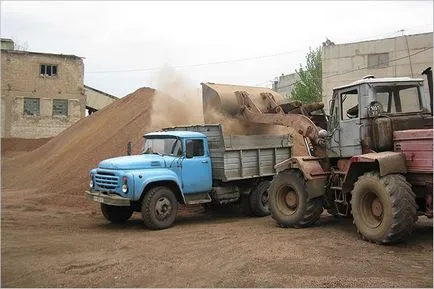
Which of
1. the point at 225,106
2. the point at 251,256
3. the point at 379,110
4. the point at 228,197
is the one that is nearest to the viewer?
the point at 251,256

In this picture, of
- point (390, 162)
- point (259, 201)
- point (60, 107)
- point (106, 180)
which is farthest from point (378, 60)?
point (60, 107)

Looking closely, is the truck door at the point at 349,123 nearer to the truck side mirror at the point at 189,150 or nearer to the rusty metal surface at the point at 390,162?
the rusty metal surface at the point at 390,162

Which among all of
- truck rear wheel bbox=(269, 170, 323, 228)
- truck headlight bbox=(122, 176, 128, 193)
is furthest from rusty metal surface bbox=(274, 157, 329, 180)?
truck headlight bbox=(122, 176, 128, 193)

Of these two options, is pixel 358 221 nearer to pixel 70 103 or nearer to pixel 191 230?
pixel 191 230

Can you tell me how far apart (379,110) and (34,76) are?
33865 mm

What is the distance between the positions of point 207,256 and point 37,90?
33.7 metres

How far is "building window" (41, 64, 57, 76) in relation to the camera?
37419mm

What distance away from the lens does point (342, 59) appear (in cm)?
2997

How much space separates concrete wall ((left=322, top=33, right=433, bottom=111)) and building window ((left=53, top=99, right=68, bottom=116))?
69.3ft

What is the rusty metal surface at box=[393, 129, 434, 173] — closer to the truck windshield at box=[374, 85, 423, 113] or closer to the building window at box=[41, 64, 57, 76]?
the truck windshield at box=[374, 85, 423, 113]

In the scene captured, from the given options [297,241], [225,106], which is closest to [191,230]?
[297,241]

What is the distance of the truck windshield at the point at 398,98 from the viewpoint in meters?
8.59

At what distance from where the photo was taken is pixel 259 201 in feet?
38.4

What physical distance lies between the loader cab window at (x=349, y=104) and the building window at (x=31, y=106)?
32533 mm
